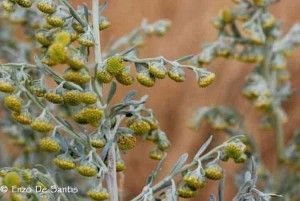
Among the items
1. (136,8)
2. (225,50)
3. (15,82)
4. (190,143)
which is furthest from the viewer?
(136,8)

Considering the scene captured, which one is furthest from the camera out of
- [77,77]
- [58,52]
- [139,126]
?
[139,126]

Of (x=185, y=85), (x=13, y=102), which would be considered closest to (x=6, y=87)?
(x=13, y=102)

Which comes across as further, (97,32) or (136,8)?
(136,8)

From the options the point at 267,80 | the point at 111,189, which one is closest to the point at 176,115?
the point at 267,80

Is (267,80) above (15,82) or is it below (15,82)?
above

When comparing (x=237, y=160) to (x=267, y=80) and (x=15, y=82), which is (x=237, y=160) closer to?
(x=15, y=82)

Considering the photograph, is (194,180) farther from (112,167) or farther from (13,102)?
(13,102)

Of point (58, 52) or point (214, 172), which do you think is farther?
point (214, 172)

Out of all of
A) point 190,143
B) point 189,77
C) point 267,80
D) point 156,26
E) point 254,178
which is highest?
point 189,77
